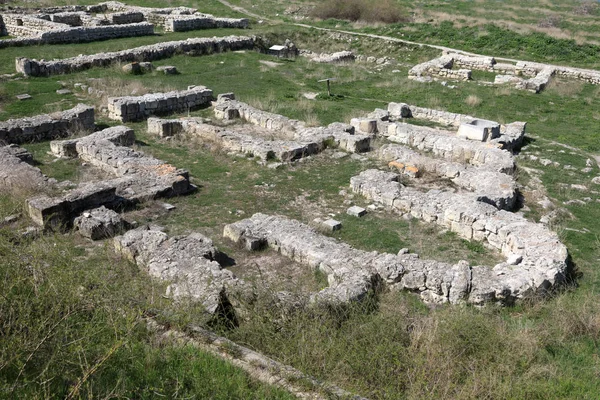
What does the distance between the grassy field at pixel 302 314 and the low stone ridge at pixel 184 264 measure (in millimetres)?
331

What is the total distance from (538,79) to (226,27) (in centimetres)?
1970

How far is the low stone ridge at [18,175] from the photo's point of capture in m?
12.7

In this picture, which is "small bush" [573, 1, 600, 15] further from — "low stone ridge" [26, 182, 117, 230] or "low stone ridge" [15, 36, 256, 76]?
"low stone ridge" [26, 182, 117, 230]

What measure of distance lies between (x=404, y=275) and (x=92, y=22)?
99.4ft

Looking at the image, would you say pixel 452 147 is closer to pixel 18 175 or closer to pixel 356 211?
pixel 356 211

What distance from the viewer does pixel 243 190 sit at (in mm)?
14148

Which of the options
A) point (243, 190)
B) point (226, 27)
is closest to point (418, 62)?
point (226, 27)

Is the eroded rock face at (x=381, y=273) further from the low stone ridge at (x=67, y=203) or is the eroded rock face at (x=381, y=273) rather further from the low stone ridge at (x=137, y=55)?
the low stone ridge at (x=137, y=55)

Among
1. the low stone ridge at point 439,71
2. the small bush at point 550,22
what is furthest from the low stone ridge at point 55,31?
the small bush at point 550,22

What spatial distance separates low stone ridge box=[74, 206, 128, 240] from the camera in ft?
36.6

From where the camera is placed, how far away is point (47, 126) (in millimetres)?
16891

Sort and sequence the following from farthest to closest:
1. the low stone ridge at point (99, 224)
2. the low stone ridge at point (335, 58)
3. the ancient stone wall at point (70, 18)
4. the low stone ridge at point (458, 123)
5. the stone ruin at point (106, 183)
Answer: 1. the ancient stone wall at point (70, 18)
2. the low stone ridge at point (335, 58)
3. the low stone ridge at point (458, 123)
4. the stone ruin at point (106, 183)
5. the low stone ridge at point (99, 224)

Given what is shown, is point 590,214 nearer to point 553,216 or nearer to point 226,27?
point 553,216

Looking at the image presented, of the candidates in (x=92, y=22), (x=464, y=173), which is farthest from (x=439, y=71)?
(x=92, y=22)
